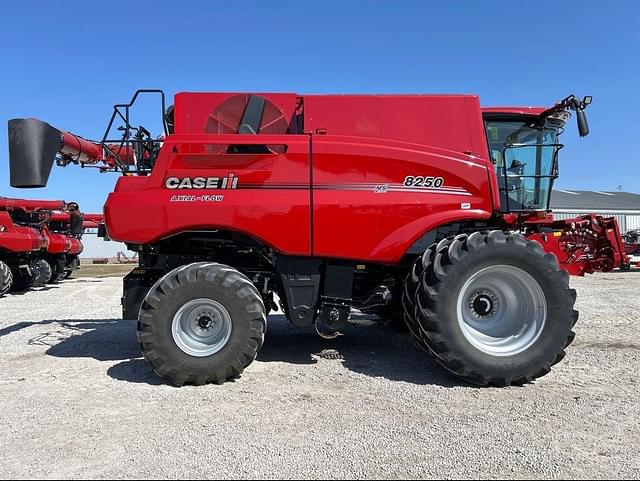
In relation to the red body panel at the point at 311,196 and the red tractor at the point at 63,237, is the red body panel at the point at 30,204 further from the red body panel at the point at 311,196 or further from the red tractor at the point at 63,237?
the red body panel at the point at 311,196

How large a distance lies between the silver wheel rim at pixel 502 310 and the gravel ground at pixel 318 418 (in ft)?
1.54

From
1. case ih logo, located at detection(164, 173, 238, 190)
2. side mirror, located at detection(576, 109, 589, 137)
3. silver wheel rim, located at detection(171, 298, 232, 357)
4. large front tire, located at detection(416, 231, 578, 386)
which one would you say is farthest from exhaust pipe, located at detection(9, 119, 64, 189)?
side mirror, located at detection(576, 109, 589, 137)

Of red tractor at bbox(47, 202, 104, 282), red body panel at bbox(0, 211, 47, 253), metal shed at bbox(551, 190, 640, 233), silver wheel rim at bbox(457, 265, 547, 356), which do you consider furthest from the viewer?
metal shed at bbox(551, 190, 640, 233)

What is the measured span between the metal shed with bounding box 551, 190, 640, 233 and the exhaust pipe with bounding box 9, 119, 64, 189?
26.6m

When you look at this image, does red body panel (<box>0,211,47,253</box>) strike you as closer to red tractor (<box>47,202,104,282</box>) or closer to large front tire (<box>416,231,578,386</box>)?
red tractor (<box>47,202,104,282</box>)

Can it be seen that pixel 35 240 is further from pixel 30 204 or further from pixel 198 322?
pixel 198 322

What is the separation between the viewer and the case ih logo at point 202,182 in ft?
16.7

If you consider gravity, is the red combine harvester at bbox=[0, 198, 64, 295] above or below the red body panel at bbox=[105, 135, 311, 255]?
below

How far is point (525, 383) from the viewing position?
4.74m

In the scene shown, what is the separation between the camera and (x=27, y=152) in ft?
18.3

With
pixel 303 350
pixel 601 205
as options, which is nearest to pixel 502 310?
pixel 303 350

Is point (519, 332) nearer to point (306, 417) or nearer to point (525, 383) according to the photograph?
point (525, 383)

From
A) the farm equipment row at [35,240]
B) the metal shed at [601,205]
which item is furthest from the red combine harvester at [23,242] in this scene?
the metal shed at [601,205]

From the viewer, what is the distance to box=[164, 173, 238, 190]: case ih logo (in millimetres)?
5078
